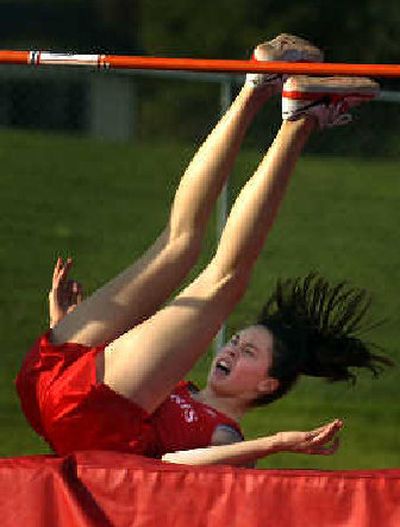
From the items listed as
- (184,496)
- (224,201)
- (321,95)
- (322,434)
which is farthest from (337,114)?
(224,201)

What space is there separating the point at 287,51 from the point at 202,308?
Result: 0.64 metres

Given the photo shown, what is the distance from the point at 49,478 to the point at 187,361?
0.46 meters

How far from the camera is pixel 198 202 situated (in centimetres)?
514

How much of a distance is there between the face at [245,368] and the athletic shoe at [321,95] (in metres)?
0.53

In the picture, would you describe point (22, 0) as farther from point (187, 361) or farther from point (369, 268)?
point (187, 361)

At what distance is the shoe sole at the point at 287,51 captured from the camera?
5.06 metres

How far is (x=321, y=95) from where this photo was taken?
5109 mm

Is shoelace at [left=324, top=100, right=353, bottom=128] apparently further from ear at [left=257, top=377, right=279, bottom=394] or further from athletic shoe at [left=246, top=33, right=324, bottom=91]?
ear at [left=257, top=377, right=279, bottom=394]

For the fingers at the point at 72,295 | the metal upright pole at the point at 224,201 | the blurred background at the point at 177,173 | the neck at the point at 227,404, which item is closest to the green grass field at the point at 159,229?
the blurred background at the point at 177,173

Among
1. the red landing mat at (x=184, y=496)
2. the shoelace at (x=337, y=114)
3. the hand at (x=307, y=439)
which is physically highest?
the shoelace at (x=337, y=114)

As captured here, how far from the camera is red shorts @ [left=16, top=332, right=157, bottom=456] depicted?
4867mm

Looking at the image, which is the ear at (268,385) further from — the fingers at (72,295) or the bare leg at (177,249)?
the fingers at (72,295)

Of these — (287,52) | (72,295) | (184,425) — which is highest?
(287,52)

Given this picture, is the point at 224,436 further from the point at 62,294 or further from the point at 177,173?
the point at 177,173
